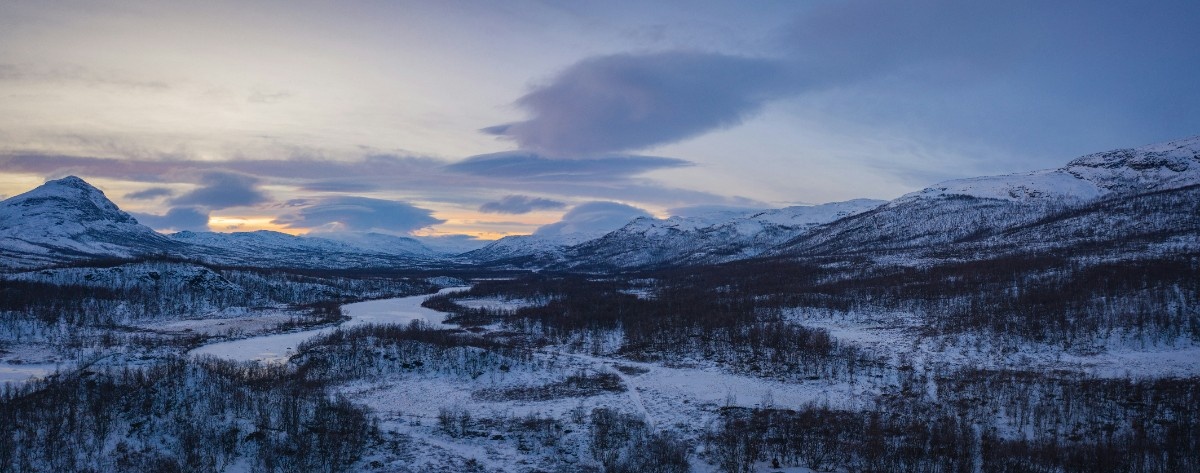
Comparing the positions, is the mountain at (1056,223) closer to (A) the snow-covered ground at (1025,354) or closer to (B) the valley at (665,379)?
(B) the valley at (665,379)

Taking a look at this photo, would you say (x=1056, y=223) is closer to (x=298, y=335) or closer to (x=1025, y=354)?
(x=1025, y=354)

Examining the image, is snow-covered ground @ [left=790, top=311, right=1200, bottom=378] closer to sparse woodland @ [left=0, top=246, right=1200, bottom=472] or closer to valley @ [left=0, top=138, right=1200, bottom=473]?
valley @ [left=0, top=138, right=1200, bottom=473]

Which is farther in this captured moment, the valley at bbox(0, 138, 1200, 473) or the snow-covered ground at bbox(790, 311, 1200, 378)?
the snow-covered ground at bbox(790, 311, 1200, 378)

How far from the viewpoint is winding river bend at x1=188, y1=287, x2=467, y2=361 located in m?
63.0

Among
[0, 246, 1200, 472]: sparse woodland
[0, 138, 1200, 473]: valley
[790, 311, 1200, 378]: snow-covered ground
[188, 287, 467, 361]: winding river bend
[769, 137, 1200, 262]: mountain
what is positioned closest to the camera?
[0, 246, 1200, 472]: sparse woodland

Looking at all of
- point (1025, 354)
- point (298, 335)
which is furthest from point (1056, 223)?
point (298, 335)

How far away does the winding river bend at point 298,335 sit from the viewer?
63.0 m

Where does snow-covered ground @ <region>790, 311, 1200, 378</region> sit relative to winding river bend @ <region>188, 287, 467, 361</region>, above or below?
above

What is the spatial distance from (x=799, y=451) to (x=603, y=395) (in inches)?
688

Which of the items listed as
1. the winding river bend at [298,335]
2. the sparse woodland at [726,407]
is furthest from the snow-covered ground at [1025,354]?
the winding river bend at [298,335]

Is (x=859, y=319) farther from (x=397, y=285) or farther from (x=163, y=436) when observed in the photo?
(x=397, y=285)

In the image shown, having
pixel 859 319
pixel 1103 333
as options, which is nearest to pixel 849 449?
pixel 1103 333

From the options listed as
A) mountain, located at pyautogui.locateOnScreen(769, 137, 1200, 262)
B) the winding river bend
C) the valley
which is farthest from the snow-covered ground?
mountain, located at pyautogui.locateOnScreen(769, 137, 1200, 262)

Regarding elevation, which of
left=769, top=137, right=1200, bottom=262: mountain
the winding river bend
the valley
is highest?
left=769, top=137, right=1200, bottom=262: mountain
